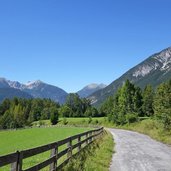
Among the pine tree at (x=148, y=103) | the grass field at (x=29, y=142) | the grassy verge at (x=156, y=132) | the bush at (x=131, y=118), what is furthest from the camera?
the pine tree at (x=148, y=103)

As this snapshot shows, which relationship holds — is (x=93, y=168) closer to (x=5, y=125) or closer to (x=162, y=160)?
(x=162, y=160)

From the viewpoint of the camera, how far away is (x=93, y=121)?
136m

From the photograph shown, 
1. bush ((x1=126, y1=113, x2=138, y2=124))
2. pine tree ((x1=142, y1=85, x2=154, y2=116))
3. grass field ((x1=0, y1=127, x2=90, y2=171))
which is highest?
pine tree ((x1=142, y1=85, x2=154, y2=116))

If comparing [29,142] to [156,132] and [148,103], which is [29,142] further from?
[148,103]

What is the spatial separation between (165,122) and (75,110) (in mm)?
155390

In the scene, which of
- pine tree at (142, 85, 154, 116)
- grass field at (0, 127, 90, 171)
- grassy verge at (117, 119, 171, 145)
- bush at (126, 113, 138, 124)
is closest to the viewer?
grass field at (0, 127, 90, 171)

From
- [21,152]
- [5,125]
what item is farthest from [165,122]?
[5,125]

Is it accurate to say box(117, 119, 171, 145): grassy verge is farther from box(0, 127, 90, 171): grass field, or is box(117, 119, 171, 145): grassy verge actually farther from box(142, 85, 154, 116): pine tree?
box(142, 85, 154, 116): pine tree

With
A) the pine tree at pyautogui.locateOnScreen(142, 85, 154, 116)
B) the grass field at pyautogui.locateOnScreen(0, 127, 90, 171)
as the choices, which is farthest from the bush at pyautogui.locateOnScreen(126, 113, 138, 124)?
the pine tree at pyautogui.locateOnScreen(142, 85, 154, 116)

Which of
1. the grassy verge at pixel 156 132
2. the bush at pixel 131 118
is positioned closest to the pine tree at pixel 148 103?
the bush at pixel 131 118

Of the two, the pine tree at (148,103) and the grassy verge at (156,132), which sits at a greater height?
the pine tree at (148,103)

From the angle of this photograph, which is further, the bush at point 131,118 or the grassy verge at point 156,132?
the bush at point 131,118

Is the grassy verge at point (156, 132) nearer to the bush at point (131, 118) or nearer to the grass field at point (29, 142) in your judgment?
the bush at point (131, 118)

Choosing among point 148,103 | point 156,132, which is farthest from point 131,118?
point 156,132
